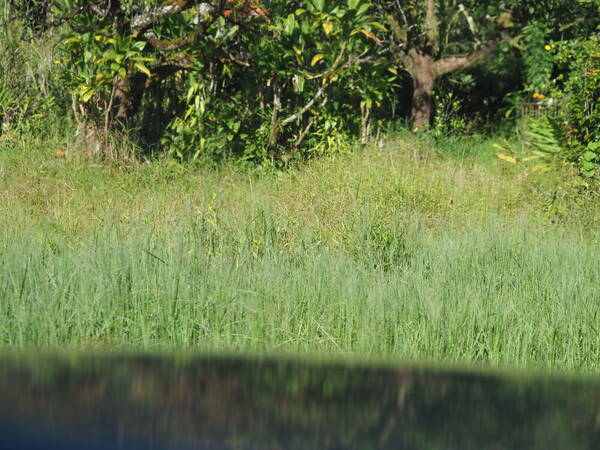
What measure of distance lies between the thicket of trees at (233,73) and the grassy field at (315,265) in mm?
846

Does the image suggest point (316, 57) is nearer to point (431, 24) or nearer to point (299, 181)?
point (299, 181)

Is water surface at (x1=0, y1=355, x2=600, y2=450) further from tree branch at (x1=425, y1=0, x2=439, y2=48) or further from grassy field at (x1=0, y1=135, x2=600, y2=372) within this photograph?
tree branch at (x1=425, y1=0, x2=439, y2=48)

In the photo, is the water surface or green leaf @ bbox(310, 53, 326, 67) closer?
the water surface

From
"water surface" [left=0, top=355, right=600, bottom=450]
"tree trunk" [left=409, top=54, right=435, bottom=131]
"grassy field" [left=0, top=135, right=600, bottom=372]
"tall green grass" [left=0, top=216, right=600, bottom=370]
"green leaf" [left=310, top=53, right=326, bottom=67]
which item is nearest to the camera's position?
"water surface" [left=0, top=355, right=600, bottom=450]

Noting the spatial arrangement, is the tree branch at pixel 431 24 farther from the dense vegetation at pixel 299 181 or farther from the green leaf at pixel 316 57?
the green leaf at pixel 316 57

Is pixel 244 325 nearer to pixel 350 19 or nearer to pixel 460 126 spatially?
pixel 350 19

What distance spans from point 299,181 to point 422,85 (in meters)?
3.53

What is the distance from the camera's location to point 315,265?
4.16 metres

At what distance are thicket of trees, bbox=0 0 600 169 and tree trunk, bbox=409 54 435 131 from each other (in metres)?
0.16

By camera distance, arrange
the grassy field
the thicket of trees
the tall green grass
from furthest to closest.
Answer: the thicket of trees
the grassy field
the tall green grass

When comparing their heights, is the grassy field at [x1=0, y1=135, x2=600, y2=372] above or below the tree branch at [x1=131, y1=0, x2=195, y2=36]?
below

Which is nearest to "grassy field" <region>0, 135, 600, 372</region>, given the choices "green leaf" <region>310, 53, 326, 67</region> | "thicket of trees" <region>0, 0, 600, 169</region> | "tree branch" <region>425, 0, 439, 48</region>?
"thicket of trees" <region>0, 0, 600, 169</region>

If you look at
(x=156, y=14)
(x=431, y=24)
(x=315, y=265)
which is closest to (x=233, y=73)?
(x=156, y=14)

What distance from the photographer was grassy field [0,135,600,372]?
124 inches
